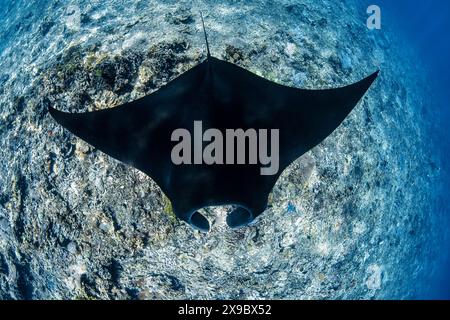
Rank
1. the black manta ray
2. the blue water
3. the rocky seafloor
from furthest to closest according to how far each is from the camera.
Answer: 1. the blue water
2. the rocky seafloor
3. the black manta ray

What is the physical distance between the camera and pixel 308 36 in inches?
215

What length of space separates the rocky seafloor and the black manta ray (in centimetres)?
115

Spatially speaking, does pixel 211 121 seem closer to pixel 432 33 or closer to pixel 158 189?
pixel 158 189

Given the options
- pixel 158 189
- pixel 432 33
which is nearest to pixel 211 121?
pixel 158 189

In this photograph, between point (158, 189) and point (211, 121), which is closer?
point (211, 121)

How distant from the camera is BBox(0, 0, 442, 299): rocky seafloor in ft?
13.3

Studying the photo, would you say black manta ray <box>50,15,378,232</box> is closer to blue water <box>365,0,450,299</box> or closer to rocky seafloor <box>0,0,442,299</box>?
rocky seafloor <box>0,0,442,299</box>

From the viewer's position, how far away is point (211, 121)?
106 inches

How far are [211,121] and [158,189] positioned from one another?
1647mm

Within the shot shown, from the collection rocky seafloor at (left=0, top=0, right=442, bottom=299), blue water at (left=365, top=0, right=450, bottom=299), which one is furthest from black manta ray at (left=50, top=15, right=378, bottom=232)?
blue water at (left=365, top=0, right=450, bottom=299)

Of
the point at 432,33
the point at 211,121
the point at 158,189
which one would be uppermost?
the point at 432,33

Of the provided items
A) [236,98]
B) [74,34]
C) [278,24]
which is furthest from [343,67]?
[74,34]
